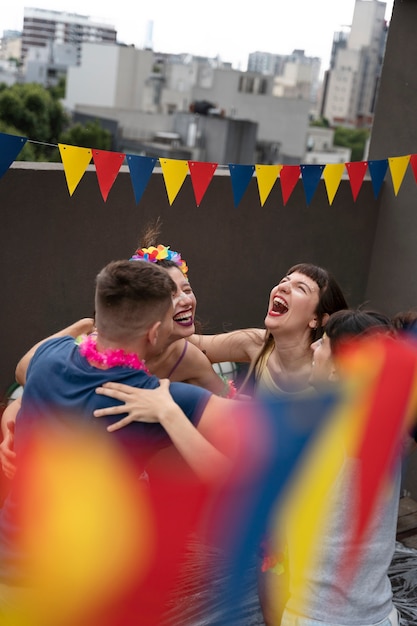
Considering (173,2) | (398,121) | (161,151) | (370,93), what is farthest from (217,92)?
(398,121)

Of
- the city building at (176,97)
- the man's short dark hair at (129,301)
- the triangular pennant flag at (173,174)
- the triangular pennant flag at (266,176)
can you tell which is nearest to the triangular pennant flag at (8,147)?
the triangular pennant flag at (173,174)

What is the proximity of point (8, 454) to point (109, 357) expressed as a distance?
2.13ft

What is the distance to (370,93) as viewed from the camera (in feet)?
404

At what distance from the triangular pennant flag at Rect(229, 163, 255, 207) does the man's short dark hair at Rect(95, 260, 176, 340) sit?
2.17m

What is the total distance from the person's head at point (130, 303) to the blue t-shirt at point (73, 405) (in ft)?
0.28

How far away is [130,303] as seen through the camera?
1938 millimetres

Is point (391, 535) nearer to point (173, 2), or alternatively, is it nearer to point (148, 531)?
point (148, 531)

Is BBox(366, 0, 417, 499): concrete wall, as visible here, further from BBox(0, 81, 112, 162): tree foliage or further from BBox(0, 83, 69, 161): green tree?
BBox(0, 83, 69, 161): green tree

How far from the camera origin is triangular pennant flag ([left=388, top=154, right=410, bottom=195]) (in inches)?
180

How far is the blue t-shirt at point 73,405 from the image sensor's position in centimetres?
192

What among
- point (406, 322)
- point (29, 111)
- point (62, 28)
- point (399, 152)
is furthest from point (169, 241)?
point (62, 28)

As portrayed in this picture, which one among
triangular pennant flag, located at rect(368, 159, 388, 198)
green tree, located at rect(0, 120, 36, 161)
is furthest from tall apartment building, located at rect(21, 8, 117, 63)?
triangular pennant flag, located at rect(368, 159, 388, 198)

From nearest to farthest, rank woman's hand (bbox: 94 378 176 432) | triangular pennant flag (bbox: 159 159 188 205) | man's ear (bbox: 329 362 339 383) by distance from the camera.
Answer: woman's hand (bbox: 94 378 176 432), man's ear (bbox: 329 362 339 383), triangular pennant flag (bbox: 159 159 188 205)

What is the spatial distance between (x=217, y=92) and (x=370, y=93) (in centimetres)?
4464
